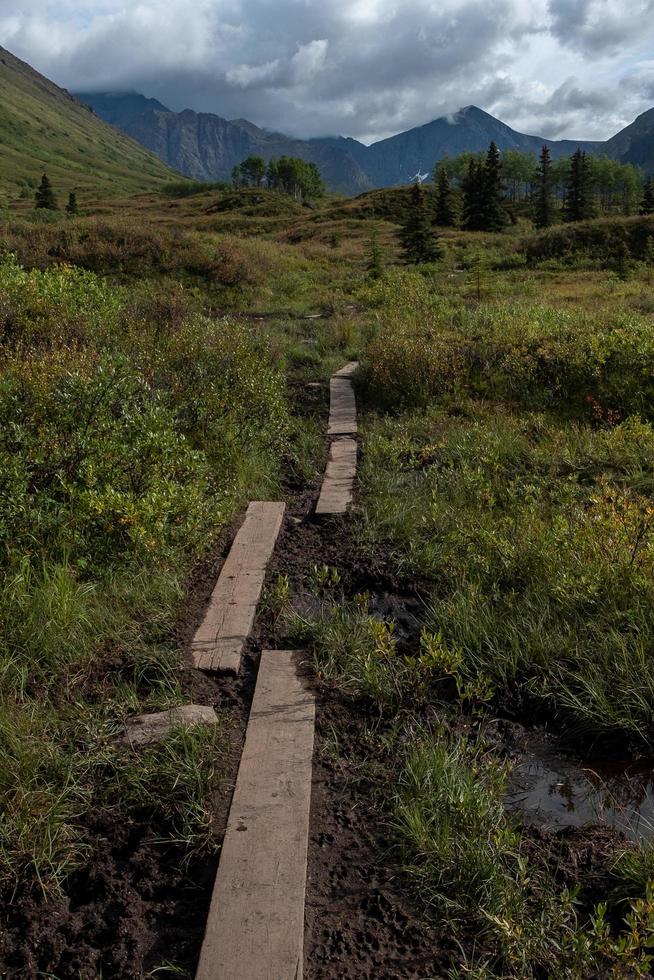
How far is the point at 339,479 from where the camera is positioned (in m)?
5.70

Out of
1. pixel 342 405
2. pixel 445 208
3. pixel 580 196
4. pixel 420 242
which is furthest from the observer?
pixel 580 196

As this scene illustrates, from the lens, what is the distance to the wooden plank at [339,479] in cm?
513

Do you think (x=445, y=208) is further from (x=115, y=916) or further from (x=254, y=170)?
(x=254, y=170)

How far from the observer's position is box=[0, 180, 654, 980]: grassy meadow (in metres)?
2.16

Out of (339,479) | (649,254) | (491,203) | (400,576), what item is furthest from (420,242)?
(400,576)

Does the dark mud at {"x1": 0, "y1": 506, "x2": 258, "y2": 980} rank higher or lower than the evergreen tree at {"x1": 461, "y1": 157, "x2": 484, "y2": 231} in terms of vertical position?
lower

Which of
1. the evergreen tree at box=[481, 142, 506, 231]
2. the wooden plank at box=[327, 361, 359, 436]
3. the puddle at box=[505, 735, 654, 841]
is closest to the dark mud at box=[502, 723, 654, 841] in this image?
the puddle at box=[505, 735, 654, 841]

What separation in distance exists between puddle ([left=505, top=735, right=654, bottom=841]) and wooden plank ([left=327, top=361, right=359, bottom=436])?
4.62 m

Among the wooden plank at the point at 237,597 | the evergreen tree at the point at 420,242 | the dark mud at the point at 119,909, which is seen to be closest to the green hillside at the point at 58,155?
the evergreen tree at the point at 420,242

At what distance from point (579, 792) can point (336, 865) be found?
3.29ft

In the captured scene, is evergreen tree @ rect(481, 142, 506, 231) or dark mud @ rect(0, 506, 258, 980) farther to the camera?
evergreen tree @ rect(481, 142, 506, 231)

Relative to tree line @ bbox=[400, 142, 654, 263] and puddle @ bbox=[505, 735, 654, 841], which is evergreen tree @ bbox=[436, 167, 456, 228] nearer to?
tree line @ bbox=[400, 142, 654, 263]

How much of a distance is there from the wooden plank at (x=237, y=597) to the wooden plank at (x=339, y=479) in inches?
16.5

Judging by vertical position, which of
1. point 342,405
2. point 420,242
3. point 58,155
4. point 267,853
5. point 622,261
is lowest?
point 267,853
